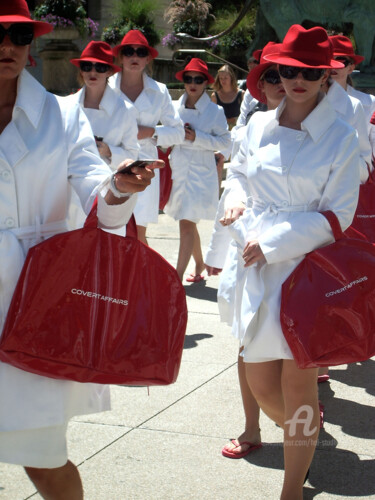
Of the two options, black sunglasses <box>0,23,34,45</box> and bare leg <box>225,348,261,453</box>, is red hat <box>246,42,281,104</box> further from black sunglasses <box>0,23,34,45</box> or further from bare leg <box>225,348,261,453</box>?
black sunglasses <box>0,23,34,45</box>

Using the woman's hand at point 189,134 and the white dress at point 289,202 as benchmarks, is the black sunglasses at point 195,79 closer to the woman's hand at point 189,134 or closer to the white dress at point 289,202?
the woman's hand at point 189,134

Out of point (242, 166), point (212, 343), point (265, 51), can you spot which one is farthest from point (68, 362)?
point (212, 343)

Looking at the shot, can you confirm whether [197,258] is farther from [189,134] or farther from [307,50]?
[307,50]

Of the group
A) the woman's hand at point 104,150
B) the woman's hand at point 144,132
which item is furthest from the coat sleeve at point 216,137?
the woman's hand at point 104,150

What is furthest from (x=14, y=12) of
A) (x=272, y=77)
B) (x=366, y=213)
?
(x=366, y=213)

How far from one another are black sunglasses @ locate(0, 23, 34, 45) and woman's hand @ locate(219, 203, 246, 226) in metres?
1.31

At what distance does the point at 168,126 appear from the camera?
24.6ft

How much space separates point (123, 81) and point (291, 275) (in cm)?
416

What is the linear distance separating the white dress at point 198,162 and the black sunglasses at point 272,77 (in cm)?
349

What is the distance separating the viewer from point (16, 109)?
297 centimetres

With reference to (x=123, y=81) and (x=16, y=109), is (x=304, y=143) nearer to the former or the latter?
(x=16, y=109)

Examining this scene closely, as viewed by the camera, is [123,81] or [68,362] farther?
[123,81]

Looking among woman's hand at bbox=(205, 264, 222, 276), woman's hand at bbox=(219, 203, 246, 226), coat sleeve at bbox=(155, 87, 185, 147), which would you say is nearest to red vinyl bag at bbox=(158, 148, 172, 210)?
coat sleeve at bbox=(155, 87, 185, 147)

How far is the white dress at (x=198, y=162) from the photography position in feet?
26.9
